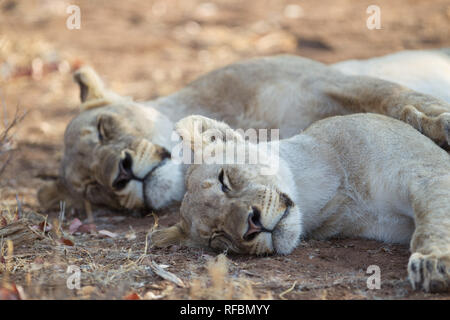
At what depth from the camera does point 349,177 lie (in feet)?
11.6

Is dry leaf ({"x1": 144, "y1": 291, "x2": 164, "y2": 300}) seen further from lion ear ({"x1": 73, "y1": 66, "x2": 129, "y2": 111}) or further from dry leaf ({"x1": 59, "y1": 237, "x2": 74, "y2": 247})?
lion ear ({"x1": 73, "y1": 66, "x2": 129, "y2": 111})

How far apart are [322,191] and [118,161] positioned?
159cm

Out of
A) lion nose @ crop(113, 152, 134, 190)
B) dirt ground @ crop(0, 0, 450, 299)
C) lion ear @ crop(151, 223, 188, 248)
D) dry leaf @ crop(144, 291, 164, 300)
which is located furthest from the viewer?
lion nose @ crop(113, 152, 134, 190)

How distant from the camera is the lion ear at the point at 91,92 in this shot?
5.27 metres

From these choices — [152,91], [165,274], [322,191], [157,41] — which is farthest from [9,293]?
[157,41]

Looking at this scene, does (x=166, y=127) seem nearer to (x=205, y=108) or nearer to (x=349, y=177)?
(x=205, y=108)

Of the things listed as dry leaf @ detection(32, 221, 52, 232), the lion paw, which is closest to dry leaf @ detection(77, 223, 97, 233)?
dry leaf @ detection(32, 221, 52, 232)

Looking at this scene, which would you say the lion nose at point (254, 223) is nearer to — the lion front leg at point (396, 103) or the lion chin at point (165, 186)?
the lion front leg at point (396, 103)

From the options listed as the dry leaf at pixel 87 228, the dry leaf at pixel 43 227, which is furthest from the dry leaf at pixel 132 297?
the dry leaf at pixel 87 228

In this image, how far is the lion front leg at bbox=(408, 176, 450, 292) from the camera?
8.64ft

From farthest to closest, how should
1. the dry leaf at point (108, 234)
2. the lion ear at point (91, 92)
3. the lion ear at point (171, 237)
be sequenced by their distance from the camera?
1. the lion ear at point (91, 92)
2. the dry leaf at point (108, 234)
3. the lion ear at point (171, 237)

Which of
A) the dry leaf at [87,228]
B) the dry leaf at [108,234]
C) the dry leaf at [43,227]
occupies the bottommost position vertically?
the dry leaf at [87,228]
